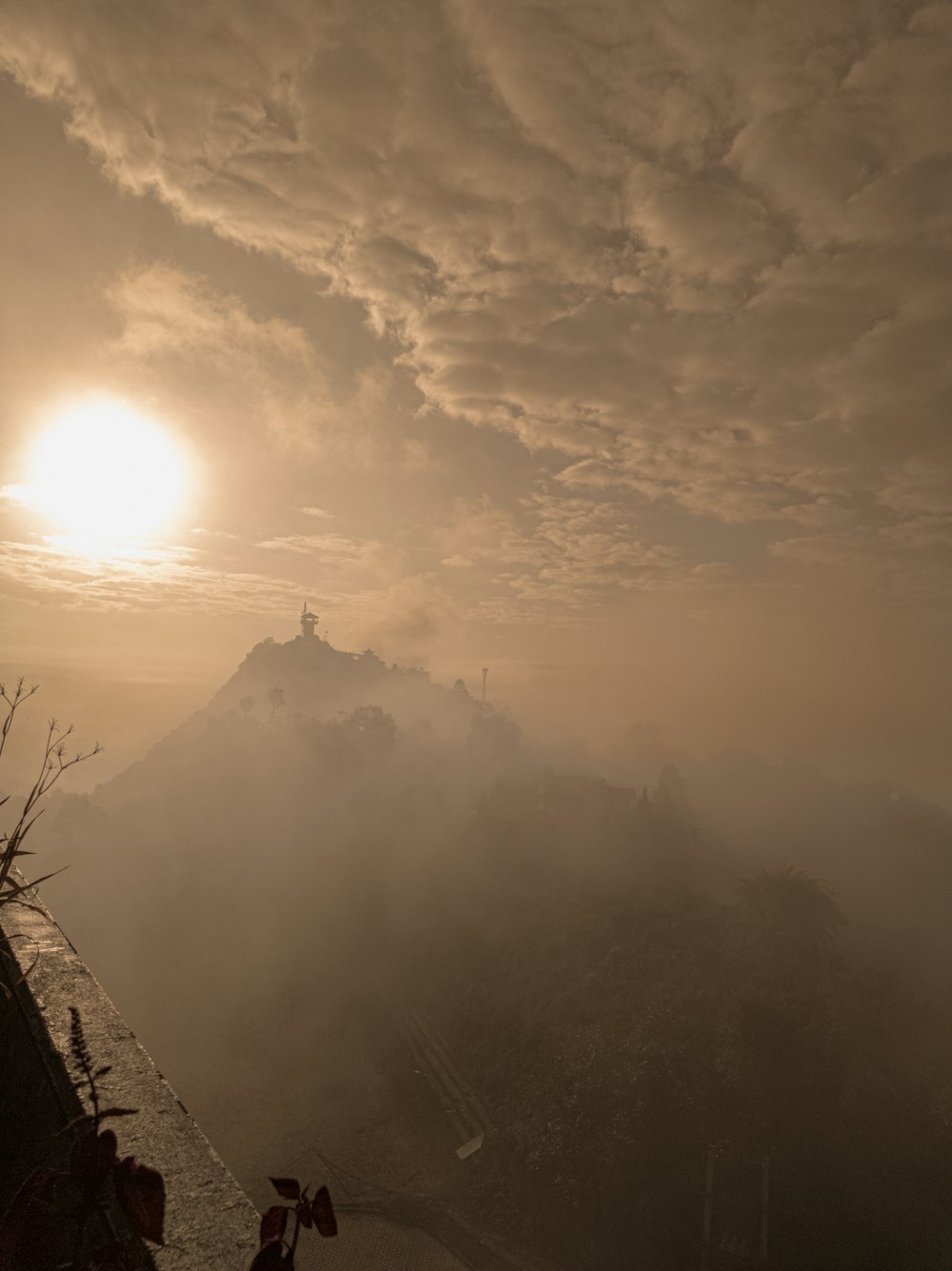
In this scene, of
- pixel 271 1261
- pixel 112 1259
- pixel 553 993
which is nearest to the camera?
pixel 271 1261

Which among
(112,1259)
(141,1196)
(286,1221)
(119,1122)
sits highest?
(141,1196)

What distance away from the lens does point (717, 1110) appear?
2417 centimetres

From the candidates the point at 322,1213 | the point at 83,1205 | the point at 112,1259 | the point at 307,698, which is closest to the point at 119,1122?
the point at 112,1259

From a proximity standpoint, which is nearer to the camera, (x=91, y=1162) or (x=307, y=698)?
(x=91, y=1162)

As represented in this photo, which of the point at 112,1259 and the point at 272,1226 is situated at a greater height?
the point at 272,1226

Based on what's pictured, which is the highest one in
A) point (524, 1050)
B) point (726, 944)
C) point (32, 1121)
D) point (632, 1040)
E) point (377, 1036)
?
point (32, 1121)

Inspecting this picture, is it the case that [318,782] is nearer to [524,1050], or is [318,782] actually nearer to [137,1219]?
[524,1050]

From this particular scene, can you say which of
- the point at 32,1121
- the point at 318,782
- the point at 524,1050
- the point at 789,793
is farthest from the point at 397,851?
the point at 789,793

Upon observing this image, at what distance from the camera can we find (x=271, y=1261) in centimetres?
188

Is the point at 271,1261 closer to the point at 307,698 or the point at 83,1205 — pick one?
the point at 83,1205

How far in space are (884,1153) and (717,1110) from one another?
5819 millimetres

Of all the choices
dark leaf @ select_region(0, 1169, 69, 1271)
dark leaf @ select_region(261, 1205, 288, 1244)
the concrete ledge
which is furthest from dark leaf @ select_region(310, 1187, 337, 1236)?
the concrete ledge

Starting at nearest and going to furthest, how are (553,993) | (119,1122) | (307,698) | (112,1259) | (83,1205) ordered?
(83,1205), (112,1259), (119,1122), (553,993), (307,698)

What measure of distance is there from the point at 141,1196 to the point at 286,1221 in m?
0.50
